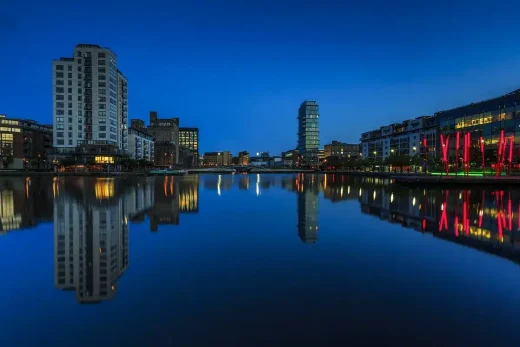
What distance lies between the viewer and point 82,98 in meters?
121

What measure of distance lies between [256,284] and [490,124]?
116276 millimetres

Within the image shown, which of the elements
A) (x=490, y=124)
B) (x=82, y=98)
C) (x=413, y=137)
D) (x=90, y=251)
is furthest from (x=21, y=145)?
(x=413, y=137)

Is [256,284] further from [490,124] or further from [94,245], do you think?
[490,124]

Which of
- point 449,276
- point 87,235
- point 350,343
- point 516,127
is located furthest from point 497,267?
point 516,127

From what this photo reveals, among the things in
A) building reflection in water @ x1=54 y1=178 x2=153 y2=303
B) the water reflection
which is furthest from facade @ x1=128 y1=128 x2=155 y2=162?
building reflection in water @ x1=54 y1=178 x2=153 y2=303

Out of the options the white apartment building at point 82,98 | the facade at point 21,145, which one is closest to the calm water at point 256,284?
the white apartment building at point 82,98

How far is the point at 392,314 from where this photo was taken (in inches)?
316

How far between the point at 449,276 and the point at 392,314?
4.41m

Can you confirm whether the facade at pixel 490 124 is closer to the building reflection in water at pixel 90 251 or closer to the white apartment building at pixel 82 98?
the building reflection in water at pixel 90 251

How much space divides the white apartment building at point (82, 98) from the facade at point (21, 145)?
13.3m

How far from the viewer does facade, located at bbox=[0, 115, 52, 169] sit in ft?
440

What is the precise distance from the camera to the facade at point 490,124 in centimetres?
9212

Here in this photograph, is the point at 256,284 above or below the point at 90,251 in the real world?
below

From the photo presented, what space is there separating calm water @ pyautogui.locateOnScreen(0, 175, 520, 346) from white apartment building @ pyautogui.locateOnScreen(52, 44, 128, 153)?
115 meters
